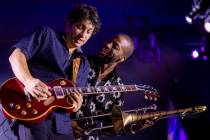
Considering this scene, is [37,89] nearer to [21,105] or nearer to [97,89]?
[21,105]

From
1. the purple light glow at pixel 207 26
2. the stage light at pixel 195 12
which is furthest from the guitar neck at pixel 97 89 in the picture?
the purple light glow at pixel 207 26

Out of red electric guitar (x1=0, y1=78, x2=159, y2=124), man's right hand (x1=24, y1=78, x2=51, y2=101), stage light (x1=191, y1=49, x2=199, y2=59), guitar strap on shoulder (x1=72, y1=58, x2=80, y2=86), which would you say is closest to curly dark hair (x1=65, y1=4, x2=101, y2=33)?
guitar strap on shoulder (x1=72, y1=58, x2=80, y2=86)

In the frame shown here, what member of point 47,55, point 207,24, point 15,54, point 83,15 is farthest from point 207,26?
point 15,54

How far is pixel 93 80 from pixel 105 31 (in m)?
2.57

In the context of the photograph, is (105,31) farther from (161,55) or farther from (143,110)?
(143,110)

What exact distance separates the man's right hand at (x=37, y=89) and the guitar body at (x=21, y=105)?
62 millimetres

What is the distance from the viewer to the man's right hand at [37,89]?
98.8 inches

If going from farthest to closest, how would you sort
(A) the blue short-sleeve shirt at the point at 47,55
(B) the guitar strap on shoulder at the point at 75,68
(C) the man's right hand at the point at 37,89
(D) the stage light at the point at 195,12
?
(D) the stage light at the point at 195,12 → (B) the guitar strap on shoulder at the point at 75,68 → (A) the blue short-sleeve shirt at the point at 47,55 → (C) the man's right hand at the point at 37,89

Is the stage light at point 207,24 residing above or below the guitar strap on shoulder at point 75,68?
above

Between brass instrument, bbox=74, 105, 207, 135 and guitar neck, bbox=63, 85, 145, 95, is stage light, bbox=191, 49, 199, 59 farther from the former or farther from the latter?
guitar neck, bbox=63, 85, 145, 95

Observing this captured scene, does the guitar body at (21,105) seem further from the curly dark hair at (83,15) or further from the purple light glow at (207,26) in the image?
the purple light glow at (207,26)

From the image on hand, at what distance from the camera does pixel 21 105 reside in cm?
260

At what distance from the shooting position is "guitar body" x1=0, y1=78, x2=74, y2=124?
8.39 ft

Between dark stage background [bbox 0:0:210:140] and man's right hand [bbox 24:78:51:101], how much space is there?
2.76 m
